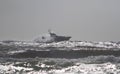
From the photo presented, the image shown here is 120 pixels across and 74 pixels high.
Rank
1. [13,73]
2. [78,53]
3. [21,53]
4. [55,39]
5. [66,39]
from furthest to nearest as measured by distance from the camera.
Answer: [66,39], [55,39], [78,53], [21,53], [13,73]

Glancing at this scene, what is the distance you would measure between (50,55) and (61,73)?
23.3m

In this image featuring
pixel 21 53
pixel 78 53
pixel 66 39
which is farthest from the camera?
pixel 66 39

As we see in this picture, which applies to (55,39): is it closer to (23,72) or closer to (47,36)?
(47,36)

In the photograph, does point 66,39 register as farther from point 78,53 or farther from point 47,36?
point 78,53

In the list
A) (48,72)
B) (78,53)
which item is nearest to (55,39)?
(78,53)

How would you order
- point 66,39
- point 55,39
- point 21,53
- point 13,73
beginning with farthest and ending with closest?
point 66,39, point 55,39, point 21,53, point 13,73

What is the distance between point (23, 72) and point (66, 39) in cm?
7233

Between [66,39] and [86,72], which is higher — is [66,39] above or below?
above

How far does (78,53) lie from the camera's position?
165 ft

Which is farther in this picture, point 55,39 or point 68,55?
point 55,39

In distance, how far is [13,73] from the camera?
24250 mm

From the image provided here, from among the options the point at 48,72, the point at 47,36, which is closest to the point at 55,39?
the point at 47,36

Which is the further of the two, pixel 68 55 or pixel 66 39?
pixel 66 39

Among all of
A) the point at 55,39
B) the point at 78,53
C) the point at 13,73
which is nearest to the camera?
the point at 13,73
